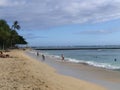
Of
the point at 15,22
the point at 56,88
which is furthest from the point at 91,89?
the point at 15,22

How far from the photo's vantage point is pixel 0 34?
93500mm

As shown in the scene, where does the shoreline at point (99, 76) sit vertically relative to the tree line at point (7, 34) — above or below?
below

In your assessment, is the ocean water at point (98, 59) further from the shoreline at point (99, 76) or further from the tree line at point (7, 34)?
the tree line at point (7, 34)

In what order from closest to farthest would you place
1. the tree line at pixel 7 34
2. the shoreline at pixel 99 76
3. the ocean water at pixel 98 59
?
1. the shoreline at pixel 99 76
2. the ocean water at pixel 98 59
3. the tree line at pixel 7 34

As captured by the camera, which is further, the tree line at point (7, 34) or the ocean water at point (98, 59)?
the tree line at point (7, 34)

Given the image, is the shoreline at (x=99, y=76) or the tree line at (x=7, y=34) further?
the tree line at (x=7, y=34)

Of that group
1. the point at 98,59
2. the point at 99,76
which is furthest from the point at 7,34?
the point at 99,76

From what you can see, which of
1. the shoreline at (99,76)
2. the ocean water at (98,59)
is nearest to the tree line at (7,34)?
the ocean water at (98,59)

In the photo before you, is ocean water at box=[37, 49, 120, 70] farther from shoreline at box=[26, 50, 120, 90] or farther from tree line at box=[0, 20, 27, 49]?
tree line at box=[0, 20, 27, 49]

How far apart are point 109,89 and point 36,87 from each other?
500cm

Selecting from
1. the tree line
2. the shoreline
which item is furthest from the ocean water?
the tree line

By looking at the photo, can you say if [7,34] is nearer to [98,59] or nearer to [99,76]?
[98,59]

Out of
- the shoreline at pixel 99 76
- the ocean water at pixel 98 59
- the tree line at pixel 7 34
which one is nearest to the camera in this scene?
the shoreline at pixel 99 76

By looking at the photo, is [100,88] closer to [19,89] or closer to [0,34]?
[19,89]
